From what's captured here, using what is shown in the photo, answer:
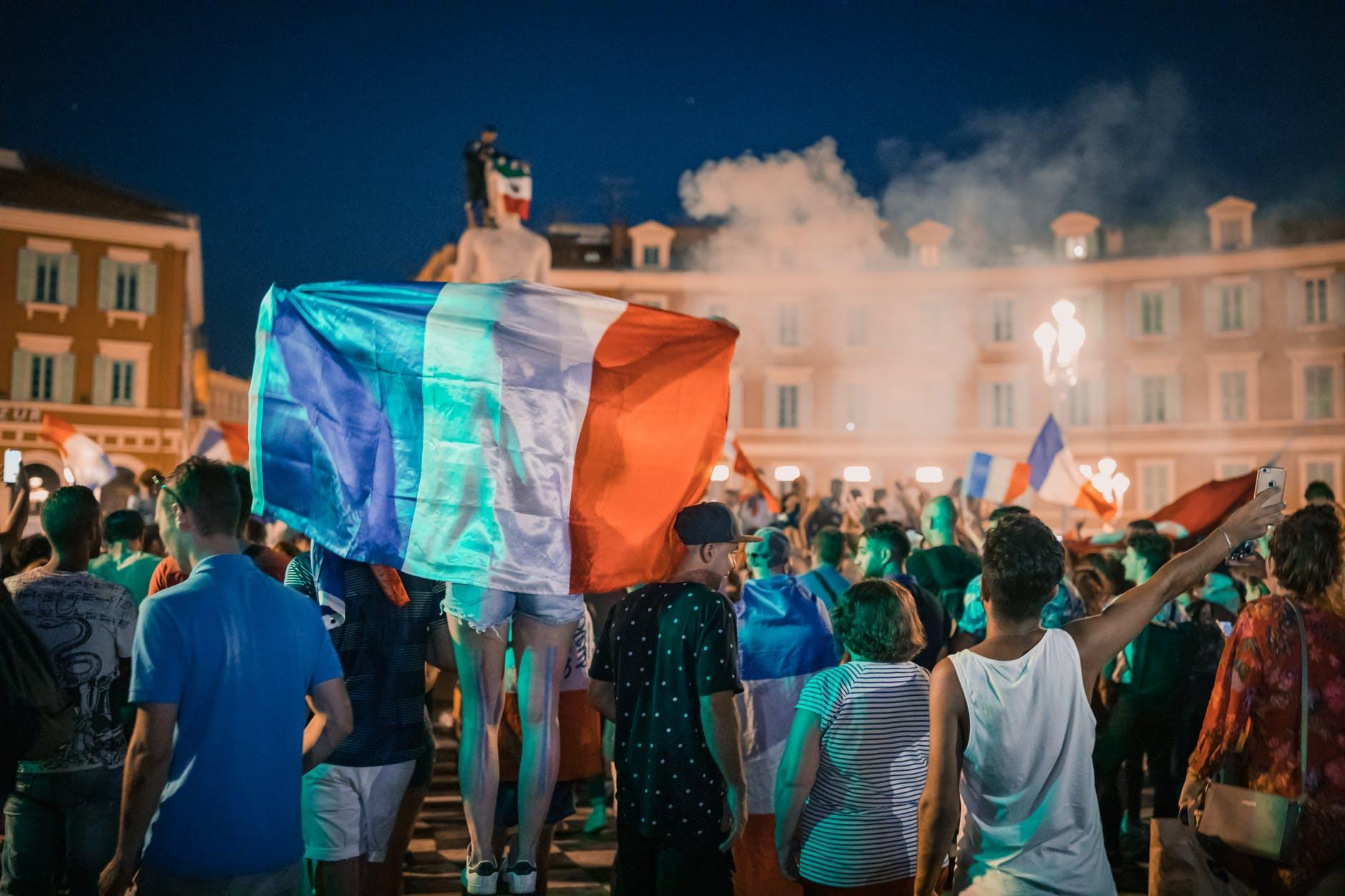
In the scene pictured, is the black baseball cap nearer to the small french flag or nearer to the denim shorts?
the denim shorts

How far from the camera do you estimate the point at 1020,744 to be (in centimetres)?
308

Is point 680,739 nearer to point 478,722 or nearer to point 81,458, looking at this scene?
point 478,722

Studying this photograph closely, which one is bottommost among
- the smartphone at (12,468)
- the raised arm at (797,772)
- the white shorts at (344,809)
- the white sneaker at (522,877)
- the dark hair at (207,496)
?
the white sneaker at (522,877)

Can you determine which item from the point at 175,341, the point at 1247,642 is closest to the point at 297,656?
the point at 1247,642

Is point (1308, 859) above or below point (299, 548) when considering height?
below

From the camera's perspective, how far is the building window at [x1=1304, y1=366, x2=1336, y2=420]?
1593 inches

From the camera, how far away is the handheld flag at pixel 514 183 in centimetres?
1001

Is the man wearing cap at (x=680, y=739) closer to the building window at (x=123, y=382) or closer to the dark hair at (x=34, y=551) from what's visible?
the dark hair at (x=34, y=551)

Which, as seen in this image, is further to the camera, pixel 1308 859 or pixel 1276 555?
pixel 1276 555

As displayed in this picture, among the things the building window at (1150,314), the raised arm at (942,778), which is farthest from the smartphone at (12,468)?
the building window at (1150,314)

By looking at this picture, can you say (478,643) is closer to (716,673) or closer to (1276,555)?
(716,673)

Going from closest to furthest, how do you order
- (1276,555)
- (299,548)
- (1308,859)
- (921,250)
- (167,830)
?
(167,830), (1308,859), (1276,555), (299,548), (921,250)

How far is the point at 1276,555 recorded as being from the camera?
370 centimetres

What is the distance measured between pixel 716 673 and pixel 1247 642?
5.79ft
